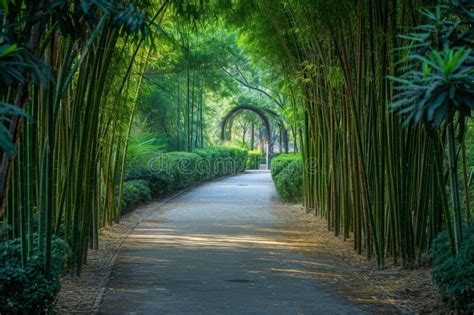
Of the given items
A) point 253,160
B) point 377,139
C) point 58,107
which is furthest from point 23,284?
point 253,160

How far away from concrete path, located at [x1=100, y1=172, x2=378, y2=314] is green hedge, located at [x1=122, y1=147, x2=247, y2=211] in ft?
5.22

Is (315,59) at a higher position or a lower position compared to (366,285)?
higher

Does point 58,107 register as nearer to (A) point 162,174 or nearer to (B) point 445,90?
(B) point 445,90

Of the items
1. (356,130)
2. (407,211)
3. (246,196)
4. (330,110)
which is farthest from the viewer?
(246,196)

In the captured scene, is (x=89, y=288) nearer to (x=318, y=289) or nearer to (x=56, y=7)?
(x=318, y=289)

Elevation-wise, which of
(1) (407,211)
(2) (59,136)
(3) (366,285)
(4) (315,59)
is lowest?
(3) (366,285)

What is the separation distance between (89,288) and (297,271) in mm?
2023

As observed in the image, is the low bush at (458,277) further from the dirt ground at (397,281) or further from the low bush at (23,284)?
the low bush at (23,284)

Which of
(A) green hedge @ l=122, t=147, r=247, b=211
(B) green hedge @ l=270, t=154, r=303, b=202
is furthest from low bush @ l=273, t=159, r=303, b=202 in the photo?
(A) green hedge @ l=122, t=147, r=247, b=211

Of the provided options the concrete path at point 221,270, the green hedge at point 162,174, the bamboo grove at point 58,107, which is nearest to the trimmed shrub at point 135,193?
the green hedge at point 162,174

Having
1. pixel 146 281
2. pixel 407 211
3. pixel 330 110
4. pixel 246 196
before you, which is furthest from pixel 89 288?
pixel 246 196

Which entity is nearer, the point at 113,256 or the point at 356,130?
the point at 356,130

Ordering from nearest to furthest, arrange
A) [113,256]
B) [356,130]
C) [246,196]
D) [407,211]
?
[407,211]
[356,130]
[113,256]
[246,196]

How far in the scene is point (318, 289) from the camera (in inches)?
220
